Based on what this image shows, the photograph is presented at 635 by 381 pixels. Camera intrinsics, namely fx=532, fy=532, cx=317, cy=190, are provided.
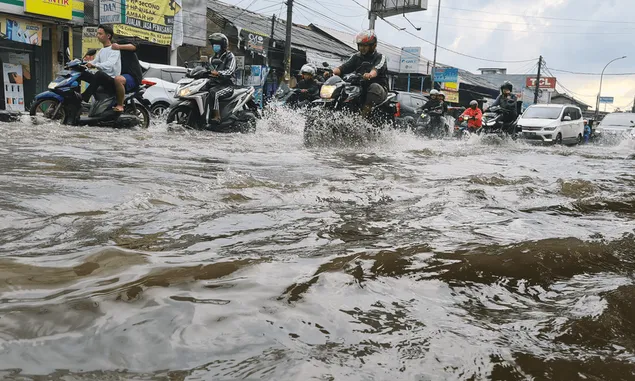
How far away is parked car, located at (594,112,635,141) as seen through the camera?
17578 millimetres

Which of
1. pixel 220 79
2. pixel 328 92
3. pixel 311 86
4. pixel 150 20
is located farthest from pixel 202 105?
pixel 150 20

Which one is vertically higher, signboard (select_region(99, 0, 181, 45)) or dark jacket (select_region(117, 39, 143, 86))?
signboard (select_region(99, 0, 181, 45))

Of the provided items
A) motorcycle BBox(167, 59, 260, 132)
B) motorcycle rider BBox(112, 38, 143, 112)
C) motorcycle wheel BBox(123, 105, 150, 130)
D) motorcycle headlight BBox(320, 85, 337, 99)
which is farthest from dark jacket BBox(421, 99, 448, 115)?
motorcycle rider BBox(112, 38, 143, 112)

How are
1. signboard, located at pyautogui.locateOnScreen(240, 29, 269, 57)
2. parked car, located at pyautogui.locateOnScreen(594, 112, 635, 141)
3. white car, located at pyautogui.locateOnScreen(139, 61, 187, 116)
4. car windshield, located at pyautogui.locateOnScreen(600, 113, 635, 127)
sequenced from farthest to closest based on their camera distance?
signboard, located at pyautogui.locateOnScreen(240, 29, 269, 57)
car windshield, located at pyautogui.locateOnScreen(600, 113, 635, 127)
parked car, located at pyautogui.locateOnScreen(594, 112, 635, 141)
white car, located at pyautogui.locateOnScreen(139, 61, 187, 116)

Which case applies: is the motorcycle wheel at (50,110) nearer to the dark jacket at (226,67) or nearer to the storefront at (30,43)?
the dark jacket at (226,67)

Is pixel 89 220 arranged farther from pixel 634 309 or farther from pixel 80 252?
pixel 634 309

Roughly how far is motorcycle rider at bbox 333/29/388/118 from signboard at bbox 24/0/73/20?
37.5ft

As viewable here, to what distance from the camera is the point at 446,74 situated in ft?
103

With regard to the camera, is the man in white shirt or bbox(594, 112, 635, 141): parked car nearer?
the man in white shirt

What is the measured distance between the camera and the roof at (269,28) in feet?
76.1

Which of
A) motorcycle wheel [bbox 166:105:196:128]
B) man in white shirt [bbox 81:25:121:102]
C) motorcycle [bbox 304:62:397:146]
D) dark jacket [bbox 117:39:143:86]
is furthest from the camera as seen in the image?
motorcycle wheel [bbox 166:105:196:128]

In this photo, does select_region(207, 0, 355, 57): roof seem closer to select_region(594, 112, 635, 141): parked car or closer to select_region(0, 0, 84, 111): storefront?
select_region(0, 0, 84, 111): storefront

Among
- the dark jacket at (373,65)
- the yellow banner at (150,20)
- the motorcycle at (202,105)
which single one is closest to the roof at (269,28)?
the yellow banner at (150,20)

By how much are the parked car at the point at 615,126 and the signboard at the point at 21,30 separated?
1806 centimetres
